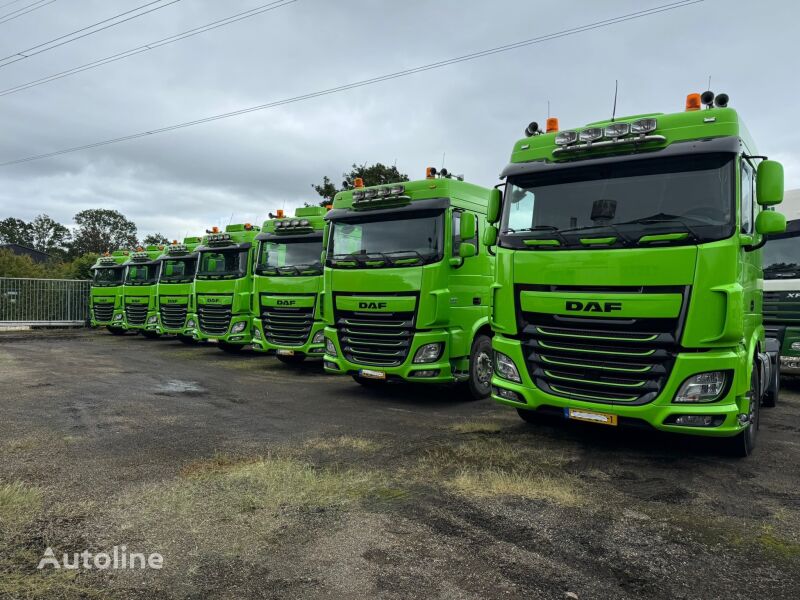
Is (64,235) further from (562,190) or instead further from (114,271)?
(562,190)

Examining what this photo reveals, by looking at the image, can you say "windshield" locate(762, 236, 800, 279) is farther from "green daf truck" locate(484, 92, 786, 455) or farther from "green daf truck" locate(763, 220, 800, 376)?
"green daf truck" locate(484, 92, 786, 455)

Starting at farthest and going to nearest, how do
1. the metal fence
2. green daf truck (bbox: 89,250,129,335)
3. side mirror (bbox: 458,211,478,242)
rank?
1. the metal fence
2. green daf truck (bbox: 89,250,129,335)
3. side mirror (bbox: 458,211,478,242)

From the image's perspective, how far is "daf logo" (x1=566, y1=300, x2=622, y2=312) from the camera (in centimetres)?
480

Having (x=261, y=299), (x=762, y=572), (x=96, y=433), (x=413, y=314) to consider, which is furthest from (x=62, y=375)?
(x=762, y=572)

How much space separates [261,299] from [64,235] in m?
76.1

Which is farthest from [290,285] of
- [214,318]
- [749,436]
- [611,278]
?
[749,436]

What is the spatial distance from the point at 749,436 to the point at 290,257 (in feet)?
27.4

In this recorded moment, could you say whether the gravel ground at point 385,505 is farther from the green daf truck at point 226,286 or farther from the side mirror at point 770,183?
the green daf truck at point 226,286

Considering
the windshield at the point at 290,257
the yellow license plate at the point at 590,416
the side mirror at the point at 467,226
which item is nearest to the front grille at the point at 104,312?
the windshield at the point at 290,257

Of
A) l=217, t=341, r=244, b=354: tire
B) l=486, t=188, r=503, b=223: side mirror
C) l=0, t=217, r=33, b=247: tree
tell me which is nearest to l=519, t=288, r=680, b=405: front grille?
l=486, t=188, r=503, b=223: side mirror

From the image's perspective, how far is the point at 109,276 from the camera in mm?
19547

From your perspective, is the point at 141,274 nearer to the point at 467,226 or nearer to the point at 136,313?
the point at 136,313

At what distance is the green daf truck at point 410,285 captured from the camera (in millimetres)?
7539

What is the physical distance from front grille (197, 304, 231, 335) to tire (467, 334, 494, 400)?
6.97 metres
